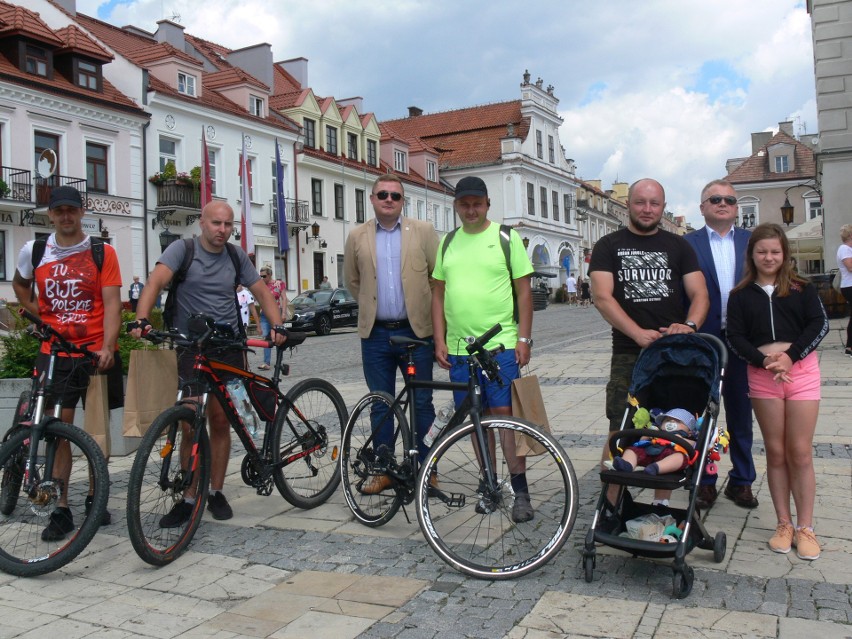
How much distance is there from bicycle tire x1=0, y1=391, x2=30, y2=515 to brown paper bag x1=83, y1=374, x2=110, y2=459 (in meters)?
0.35

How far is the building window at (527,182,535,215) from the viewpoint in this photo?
6078cm

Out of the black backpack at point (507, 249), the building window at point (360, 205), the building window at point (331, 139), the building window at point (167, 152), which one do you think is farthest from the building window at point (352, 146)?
the black backpack at point (507, 249)

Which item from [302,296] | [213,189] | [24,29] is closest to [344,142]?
[213,189]

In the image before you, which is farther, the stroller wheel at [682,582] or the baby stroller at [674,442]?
the baby stroller at [674,442]

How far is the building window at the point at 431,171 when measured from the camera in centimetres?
5409

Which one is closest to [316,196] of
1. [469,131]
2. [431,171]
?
[431,171]

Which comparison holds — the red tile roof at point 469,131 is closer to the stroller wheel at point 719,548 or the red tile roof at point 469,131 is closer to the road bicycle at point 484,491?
the road bicycle at point 484,491

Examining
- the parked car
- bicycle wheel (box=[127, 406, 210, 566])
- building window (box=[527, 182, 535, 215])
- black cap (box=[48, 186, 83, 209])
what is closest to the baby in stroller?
bicycle wheel (box=[127, 406, 210, 566])

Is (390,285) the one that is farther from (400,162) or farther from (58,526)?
(400,162)

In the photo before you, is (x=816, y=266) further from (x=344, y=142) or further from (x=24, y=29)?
(x=24, y=29)

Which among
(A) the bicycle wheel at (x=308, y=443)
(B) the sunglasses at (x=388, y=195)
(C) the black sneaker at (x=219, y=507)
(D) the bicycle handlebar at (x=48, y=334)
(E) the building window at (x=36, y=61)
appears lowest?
(C) the black sneaker at (x=219, y=507)

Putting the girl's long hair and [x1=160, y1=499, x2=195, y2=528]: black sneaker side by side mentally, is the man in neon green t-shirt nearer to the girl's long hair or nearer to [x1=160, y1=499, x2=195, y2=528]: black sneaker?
the girl's long hair

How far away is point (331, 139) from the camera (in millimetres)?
42969

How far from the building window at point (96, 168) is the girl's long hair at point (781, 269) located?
27546 mm
